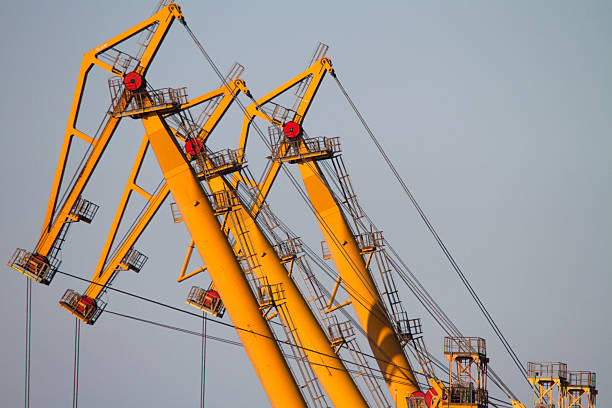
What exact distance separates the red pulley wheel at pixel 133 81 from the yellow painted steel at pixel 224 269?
4.28 feet

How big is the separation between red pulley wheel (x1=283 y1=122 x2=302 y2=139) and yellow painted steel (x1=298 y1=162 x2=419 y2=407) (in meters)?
1.56

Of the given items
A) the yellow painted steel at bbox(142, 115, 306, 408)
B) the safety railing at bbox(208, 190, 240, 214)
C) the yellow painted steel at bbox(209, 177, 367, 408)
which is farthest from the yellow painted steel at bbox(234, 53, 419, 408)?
the yellow painted steel at bbox(142, 115, 306, 408)

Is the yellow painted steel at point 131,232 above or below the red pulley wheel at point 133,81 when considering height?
below

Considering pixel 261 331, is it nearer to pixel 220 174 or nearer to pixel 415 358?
pixel 220 174

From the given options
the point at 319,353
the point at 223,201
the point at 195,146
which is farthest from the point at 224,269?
the point at 319,353

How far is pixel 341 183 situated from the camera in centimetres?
6156

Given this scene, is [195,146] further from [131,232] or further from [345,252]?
[345,252]

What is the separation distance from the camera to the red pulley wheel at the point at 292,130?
61.0 m

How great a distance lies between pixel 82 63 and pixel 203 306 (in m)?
14.9

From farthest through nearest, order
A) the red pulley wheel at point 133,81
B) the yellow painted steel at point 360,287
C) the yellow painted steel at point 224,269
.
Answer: the yellow painted steel at point 360,287 < the red pulley wheel at point 133,81 < the yellow painted steel at point 224,269

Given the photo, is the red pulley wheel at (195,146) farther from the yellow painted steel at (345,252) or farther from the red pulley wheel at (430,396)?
the red pulley wheel at (430,396)

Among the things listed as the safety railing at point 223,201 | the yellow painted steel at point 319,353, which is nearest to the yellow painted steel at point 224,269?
the safety railing at point 223,201

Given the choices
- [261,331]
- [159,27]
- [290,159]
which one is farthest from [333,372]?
[159,27]

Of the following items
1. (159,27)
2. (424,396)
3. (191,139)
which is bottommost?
(424,396)
